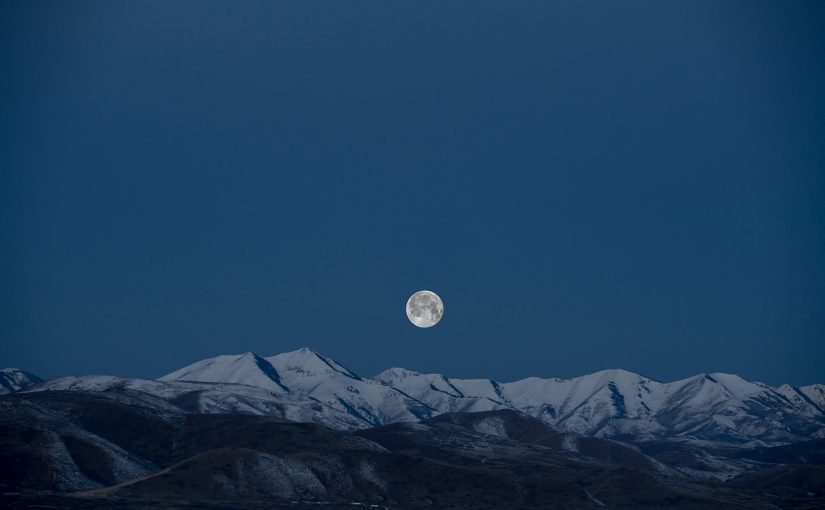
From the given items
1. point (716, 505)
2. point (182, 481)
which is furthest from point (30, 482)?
point (716, 505)

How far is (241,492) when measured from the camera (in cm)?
18750

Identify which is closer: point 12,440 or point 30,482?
point 30,482

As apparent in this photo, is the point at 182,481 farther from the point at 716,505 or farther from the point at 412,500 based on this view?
the point at 716,505

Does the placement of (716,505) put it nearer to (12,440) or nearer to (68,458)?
(68,458)

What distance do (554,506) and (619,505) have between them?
16540 millimetres

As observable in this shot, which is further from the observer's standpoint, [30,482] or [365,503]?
[365,503]

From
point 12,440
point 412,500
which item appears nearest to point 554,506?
point 412,500

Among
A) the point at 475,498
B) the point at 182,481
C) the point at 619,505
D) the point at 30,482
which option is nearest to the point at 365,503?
the point at 475,498

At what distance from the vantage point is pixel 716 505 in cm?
19588

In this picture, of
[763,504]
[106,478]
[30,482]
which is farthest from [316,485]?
[763,504]

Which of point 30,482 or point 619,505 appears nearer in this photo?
point 30,482

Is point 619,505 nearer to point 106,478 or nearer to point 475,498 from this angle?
point 475,498

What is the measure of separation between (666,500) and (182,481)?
106383 mm

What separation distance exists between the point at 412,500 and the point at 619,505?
46.3 meters
